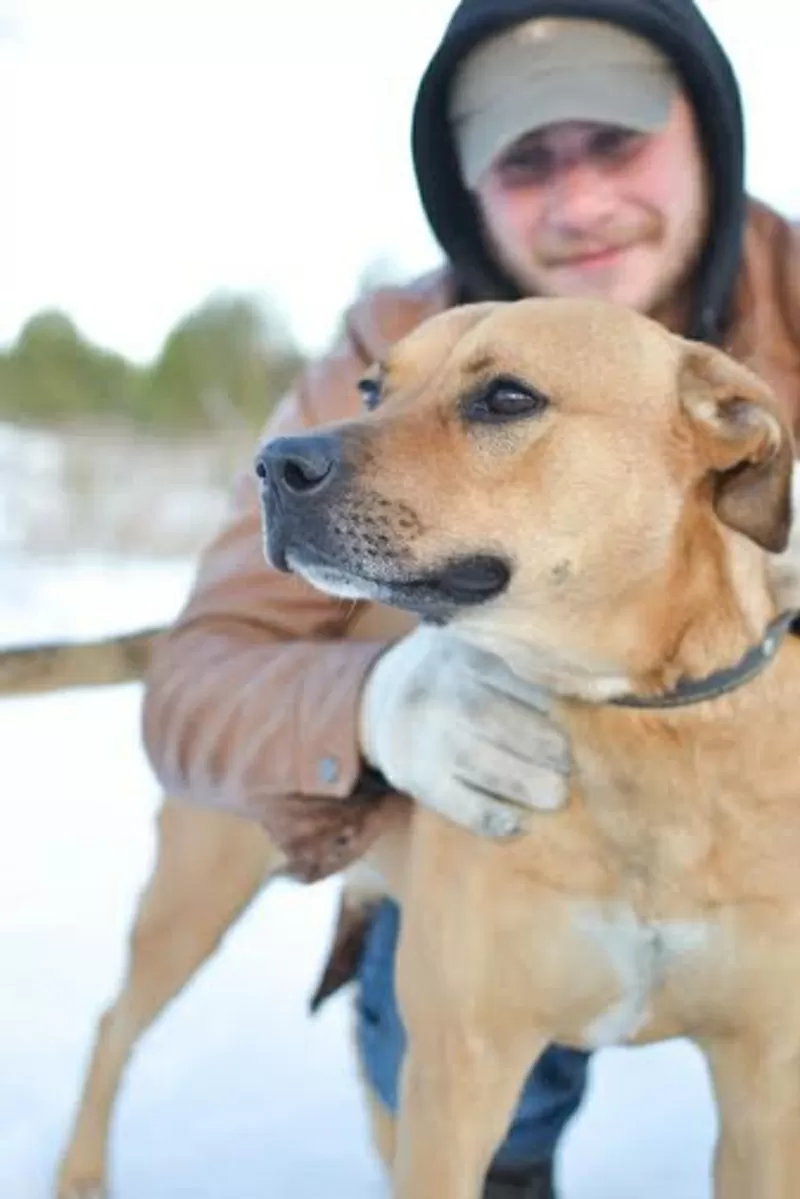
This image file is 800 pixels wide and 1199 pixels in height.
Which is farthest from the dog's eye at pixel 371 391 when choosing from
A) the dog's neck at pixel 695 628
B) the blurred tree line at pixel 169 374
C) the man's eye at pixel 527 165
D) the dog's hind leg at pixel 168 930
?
the blurred tree line at pixel 169 374

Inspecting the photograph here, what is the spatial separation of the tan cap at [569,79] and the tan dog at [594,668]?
330mm

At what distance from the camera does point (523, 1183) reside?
2.05 metres

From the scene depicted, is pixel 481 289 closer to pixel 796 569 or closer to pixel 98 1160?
pixel 796 569

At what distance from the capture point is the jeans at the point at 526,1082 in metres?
2.06

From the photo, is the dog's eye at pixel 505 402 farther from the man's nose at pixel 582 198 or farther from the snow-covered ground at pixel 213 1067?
Result: the snow-covered ground at pixel 213 1067

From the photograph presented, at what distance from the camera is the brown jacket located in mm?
1606

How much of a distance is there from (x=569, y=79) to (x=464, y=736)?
2.41 ft

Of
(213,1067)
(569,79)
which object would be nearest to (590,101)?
(569,79)

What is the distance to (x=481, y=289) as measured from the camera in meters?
1.84

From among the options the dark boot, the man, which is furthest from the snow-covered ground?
the man

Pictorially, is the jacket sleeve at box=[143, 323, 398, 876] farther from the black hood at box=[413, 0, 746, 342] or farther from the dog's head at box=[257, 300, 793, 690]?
the dog's head at box=[257, 300, 793, 690]

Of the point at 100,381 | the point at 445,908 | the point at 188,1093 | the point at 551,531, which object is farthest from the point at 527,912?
the point at 100,381

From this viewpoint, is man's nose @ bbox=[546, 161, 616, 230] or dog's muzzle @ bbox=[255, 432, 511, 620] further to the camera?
man's nose @ bbox=[546, 161, 616, 230]

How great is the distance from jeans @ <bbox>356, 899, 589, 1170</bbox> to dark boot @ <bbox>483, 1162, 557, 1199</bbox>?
11 mm
